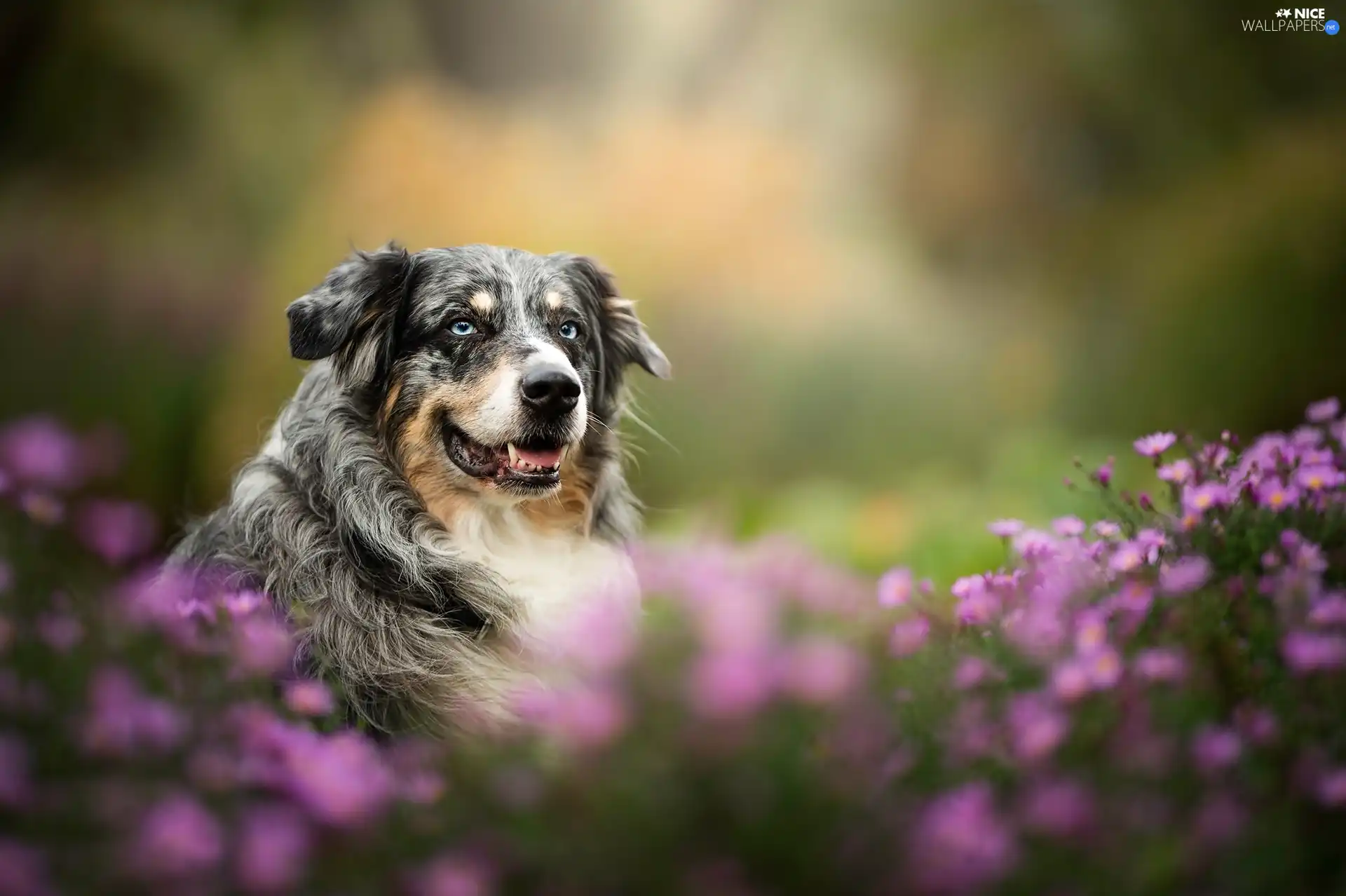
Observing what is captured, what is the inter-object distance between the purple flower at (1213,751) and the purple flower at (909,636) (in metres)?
0.44

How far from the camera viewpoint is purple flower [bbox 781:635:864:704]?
121 centimetres

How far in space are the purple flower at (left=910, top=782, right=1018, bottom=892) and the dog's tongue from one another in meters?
1.90

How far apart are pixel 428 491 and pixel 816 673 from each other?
207 cm

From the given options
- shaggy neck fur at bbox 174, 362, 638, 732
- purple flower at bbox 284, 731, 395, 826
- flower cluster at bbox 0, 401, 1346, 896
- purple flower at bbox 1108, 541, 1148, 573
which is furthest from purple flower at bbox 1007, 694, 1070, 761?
shaggy neck fur at bbox 174, 362, 638, 732

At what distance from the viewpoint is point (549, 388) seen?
2904 millimetres

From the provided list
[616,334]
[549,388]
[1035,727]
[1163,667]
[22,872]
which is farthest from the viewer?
[616,334]

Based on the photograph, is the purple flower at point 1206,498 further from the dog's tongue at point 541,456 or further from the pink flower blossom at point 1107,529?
the dog's tongue at point 541,456

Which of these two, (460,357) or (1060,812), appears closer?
(1060,812)

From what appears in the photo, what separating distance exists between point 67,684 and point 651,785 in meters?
0.81

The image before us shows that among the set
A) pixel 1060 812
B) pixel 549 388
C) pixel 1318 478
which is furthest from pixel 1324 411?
pixel 549 388

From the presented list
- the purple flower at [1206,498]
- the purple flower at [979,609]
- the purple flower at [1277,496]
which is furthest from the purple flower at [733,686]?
the purple flower at [1277,496]

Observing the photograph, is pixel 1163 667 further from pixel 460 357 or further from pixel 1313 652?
pixel 460 357

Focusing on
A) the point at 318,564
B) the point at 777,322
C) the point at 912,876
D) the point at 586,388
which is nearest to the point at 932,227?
the point at 777,322

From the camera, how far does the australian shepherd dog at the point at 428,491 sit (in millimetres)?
2830
